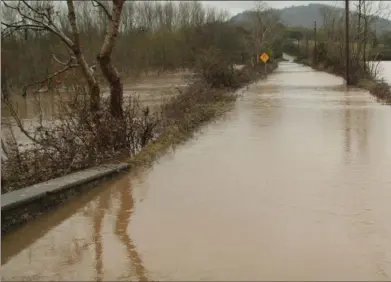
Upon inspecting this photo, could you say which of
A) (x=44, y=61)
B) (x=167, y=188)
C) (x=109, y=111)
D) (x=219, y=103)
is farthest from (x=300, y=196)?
(x=44, y=61)

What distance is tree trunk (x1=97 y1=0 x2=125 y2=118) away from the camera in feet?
37.4

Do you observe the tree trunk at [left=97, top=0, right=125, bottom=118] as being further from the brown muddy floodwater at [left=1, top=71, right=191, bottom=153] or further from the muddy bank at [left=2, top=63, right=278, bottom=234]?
the muddy bank at [left=2, top=63, right=278, bottom=234]

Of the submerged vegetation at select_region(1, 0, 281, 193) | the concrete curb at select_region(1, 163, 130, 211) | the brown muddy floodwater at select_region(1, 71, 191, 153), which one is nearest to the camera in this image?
the concrete curb at select_region(1, 163, 130, 211)

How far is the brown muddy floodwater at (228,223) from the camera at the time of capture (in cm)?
527

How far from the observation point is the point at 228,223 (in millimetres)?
6648

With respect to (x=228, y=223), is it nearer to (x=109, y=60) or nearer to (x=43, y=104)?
(x=109, y=60)

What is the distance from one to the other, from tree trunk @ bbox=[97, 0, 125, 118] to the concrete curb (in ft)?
6.80

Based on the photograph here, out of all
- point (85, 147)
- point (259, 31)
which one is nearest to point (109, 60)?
point (85, 147)

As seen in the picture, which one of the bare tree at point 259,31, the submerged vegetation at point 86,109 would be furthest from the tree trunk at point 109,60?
the bare tree at point 259,31

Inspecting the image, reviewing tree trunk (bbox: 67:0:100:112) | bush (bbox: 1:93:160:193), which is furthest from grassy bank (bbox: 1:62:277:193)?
tree trunk (bbox: 67:0:100:112)

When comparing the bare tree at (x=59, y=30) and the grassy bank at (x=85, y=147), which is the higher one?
the bare tree at (x=59, y=30)

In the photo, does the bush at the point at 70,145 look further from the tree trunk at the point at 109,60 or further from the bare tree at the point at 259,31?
the bare tree at the point at 259,31

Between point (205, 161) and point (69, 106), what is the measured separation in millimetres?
2982

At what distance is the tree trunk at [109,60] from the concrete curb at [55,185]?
2073 millimetres
